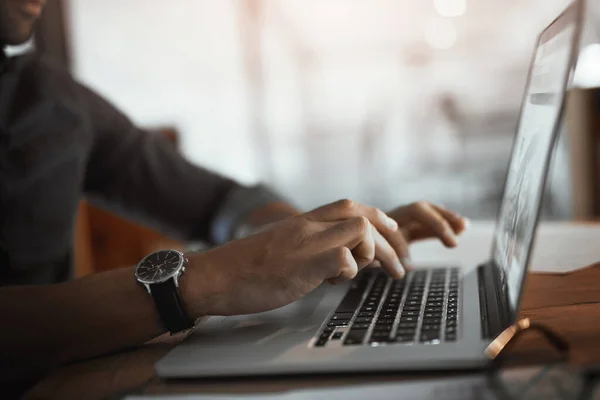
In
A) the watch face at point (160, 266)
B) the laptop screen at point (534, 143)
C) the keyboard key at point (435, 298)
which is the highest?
the laptop screen at point (534, 143)

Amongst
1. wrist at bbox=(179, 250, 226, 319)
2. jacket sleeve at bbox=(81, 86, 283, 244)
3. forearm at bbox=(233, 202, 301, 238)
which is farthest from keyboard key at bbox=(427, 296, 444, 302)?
jacket sleeve at bbox=(81, 86, 283, 244)

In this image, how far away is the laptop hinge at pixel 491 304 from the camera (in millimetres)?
532

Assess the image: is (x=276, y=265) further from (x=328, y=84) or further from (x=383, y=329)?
(x=328, y=84)

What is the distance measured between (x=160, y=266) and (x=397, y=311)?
227 millimetres

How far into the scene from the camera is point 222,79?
359cm

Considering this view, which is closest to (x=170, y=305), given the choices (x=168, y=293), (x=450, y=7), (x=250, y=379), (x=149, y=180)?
(x=168, y=293)

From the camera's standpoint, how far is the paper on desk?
0.85 metres

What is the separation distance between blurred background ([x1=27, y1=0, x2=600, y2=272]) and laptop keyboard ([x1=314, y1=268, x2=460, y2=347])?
268cm

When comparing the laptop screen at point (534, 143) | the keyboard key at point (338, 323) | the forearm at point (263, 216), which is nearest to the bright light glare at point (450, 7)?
the forearm at point (263, 216)

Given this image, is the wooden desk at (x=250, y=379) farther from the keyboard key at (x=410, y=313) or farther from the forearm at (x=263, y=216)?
the forearm at (x=263, y=216)

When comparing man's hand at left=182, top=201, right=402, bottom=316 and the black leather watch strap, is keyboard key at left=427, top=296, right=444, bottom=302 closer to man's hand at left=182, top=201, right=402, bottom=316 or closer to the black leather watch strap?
man's hand at left=182, top=201, right=402, bottom=316

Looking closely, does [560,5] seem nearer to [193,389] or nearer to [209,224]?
[209,224]

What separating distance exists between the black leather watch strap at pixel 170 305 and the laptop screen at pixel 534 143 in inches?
11.3

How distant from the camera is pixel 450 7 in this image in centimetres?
345
